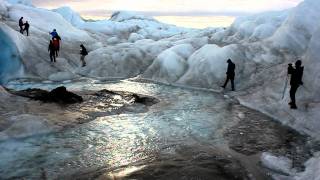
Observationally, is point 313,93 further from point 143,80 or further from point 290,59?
point 143,80

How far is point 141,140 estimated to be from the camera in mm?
13320

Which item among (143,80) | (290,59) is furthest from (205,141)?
(143,80)

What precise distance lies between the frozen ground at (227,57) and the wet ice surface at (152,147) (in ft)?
5.86

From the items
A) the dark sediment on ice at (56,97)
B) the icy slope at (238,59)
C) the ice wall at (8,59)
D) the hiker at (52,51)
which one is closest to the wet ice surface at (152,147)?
the icy slope at (238,59)

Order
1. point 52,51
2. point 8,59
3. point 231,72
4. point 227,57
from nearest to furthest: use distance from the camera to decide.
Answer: point 231,72 → point 227,57 → point 8,59 → point 52,51

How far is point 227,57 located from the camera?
26.6m

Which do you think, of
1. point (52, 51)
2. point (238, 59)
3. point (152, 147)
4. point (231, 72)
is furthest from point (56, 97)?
point (52, 51)

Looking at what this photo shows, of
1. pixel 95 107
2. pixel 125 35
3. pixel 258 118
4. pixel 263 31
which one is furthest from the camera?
pixel 125 35

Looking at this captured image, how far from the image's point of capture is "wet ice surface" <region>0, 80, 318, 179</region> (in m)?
10.5

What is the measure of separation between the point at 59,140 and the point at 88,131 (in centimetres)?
134

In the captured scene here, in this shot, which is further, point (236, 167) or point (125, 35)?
point (125, 35)

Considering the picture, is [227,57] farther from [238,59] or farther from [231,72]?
[231,72]

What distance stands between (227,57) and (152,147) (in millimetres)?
15234

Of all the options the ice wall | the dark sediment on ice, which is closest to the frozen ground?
the ice wall
